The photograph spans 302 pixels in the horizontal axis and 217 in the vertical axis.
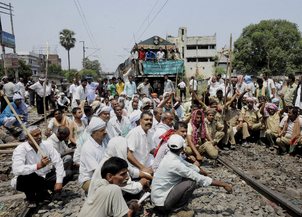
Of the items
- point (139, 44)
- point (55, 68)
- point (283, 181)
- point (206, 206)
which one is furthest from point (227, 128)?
point (55, 68)

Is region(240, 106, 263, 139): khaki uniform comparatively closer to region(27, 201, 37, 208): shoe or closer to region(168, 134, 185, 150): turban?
region(168, 134, 185, 150): turban

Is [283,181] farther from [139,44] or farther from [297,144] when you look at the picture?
[139,44]

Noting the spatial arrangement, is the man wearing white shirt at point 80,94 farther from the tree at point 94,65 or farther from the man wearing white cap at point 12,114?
the tree at point 94,65

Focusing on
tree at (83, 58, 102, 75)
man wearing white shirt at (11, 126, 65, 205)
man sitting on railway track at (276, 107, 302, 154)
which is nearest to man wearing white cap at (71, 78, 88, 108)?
man wearing white shirt at (11, 126, 65, 205)

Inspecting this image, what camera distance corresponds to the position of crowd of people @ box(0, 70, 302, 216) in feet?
11.8

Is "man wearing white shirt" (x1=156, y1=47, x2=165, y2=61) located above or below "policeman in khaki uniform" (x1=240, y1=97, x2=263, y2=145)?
above

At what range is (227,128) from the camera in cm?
823

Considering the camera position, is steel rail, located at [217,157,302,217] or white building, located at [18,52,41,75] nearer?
steel rail, located at [217,157,302,217]

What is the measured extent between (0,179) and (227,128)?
5913mm

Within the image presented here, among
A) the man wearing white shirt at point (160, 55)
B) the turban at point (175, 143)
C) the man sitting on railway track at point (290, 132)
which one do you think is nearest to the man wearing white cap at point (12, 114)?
the turban at point (175, 143)

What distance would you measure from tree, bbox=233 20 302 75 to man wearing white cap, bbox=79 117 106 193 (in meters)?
41.3

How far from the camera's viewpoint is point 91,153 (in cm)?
415

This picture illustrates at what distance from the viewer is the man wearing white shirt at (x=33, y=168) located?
4434 millimetres

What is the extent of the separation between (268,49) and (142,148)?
42955mm
